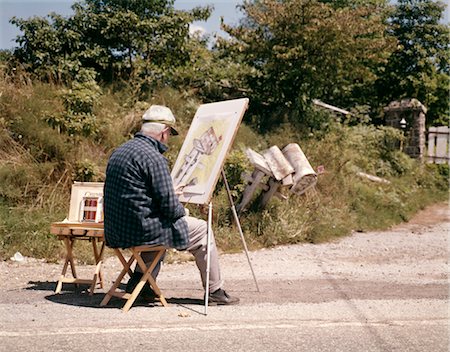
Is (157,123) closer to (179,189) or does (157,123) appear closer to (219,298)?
(179,189)

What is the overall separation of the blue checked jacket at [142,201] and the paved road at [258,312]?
71cm

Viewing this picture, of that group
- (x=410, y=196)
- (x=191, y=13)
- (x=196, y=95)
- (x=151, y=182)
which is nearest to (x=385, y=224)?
(x=410, y=196)

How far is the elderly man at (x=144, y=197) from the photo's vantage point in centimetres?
534

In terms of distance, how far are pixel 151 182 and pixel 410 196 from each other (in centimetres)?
1091

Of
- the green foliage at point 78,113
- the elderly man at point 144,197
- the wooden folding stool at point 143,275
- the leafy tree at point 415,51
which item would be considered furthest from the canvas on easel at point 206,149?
the leafy tree at point 415,51

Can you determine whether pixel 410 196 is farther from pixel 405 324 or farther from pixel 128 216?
pixel 128 216

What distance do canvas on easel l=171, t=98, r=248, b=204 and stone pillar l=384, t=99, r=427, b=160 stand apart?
40.6 feet

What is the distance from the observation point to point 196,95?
50.1 feet

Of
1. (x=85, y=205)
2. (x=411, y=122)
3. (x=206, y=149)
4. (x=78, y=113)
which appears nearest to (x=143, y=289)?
(x=85, y=205)

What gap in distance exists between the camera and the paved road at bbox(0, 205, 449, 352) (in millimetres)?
4668

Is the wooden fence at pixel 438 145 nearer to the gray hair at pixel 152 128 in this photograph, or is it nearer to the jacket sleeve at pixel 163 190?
the gray hair at pixel 152 128

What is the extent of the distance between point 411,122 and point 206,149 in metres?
13.0

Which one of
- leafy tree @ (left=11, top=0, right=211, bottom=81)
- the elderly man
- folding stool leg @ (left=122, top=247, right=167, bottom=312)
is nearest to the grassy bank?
leafy tree @ (left=11, top=0, right=211, bottom=81)

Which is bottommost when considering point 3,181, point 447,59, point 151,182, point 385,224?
point 385,224
